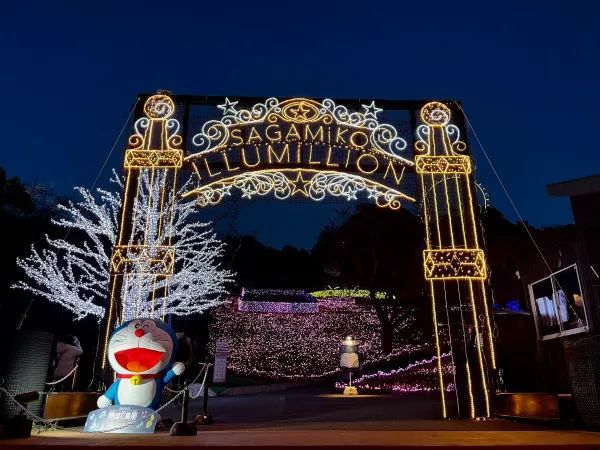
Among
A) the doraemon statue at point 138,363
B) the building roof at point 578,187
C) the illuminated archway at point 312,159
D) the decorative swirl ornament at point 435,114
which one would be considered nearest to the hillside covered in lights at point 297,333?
the building roof at point 578,187

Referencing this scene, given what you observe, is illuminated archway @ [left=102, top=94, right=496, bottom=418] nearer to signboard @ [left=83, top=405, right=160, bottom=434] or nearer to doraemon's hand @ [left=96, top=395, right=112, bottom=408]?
doraemon's hand @ [left=96, top=395, right=112, bottom=408]

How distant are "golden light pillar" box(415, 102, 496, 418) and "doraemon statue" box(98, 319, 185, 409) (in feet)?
13.9

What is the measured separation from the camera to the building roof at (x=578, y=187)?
10961 mm

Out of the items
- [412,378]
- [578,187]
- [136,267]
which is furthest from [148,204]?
[412,378]

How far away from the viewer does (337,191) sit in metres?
8.97

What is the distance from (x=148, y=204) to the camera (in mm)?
8570

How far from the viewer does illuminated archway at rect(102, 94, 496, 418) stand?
833 cm

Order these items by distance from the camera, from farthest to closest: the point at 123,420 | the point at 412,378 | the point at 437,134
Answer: the point at 412,378 < the point at 437,134 < the point at 123,420

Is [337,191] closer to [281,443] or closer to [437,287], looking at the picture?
[281,443]

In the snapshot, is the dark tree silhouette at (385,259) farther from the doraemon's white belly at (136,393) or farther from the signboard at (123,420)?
the signboard at (123,420)

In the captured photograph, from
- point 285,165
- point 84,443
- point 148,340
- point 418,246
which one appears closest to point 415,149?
point 285,165

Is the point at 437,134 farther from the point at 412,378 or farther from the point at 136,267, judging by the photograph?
the point at 412,378

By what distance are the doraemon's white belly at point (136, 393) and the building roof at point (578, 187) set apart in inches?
397

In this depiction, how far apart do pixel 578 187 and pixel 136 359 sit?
10294 mm
